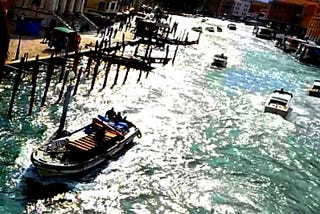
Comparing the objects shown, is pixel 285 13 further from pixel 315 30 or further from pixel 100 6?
pixel 100 6

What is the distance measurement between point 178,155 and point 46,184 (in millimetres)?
9561

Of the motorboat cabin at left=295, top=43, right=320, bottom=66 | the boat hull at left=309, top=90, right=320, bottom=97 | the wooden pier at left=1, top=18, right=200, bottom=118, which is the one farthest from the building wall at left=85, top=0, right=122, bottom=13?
the boat hull at left=309, top=90, right=320, bottom=97

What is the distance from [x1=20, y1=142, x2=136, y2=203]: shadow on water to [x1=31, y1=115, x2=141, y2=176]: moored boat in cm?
25

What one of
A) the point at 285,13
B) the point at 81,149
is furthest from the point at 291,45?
the point at 81,149

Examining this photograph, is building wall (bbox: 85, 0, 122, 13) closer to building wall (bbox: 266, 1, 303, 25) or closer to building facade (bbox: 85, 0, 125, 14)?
building facade (bbox: 85, 0, 125, 14)

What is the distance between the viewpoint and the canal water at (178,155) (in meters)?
23.0

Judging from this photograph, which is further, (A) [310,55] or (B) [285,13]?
(B) [285,13]

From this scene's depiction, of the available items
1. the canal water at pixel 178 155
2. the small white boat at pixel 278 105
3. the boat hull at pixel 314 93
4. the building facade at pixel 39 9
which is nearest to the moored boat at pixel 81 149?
the canal water at pixel 178 155

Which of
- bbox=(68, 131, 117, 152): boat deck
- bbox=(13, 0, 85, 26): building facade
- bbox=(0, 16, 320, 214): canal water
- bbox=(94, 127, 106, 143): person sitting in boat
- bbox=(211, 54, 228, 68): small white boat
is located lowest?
bbox=(0, 16, 320, 214): canal water

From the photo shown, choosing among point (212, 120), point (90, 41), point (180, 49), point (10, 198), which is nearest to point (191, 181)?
point (10, 198)

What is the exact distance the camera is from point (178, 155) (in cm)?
3022

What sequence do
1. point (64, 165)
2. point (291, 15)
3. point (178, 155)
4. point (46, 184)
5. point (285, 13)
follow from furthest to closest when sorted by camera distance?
point (285, 13), point (291, 15), point (178, 155), point (64, 165), point (46, 184)

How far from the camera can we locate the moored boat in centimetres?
2330

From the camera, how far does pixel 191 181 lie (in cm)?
2680
